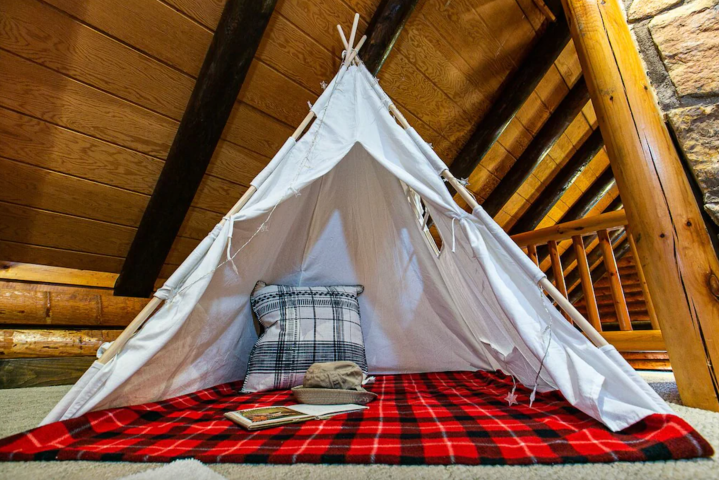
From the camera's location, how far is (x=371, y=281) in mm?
1812

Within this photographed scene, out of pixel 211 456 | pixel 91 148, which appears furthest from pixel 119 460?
pixel 91 148

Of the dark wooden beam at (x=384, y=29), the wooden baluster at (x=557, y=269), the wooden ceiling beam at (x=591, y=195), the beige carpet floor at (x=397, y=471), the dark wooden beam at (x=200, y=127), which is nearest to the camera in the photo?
the beige carpet floor at (x=397, y=471)

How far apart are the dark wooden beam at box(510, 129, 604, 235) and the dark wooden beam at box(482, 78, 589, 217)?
1.65 ft

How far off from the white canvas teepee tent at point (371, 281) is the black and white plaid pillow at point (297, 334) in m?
0.13

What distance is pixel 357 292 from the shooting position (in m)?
1.78

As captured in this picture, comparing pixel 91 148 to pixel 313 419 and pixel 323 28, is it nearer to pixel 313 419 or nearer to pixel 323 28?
pixel 323 28

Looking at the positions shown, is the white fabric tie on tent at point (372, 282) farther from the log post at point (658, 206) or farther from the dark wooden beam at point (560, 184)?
the dark wooden beam at point (560, 184)

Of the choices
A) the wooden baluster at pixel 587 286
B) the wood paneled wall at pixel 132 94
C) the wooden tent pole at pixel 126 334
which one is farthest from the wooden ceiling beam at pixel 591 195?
the wooden tent pole at pixel 126 334

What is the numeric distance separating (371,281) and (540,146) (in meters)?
2.09

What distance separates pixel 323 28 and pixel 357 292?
1339 millimetres

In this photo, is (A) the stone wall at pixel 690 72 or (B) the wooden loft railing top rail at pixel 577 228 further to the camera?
(B) the wooden loft railing top rail at pixel 577 228

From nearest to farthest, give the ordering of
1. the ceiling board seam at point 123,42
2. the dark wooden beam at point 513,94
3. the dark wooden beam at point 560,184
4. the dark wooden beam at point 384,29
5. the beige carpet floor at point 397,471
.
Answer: the beige carpet floor at point 397,471 < the ceiling board seam at point 123,42 < the dark wooden beam at point 384,29 < the dark wooden beam at point 513,94 < the dark wooden beam at point 560,184

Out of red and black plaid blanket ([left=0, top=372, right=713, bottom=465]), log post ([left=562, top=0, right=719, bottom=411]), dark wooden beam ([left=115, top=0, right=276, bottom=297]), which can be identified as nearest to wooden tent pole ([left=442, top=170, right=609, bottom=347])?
red and black plaid blanket ([left=0, top=372, right=713, bottom=465])

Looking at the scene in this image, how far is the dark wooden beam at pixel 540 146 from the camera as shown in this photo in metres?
2.93
